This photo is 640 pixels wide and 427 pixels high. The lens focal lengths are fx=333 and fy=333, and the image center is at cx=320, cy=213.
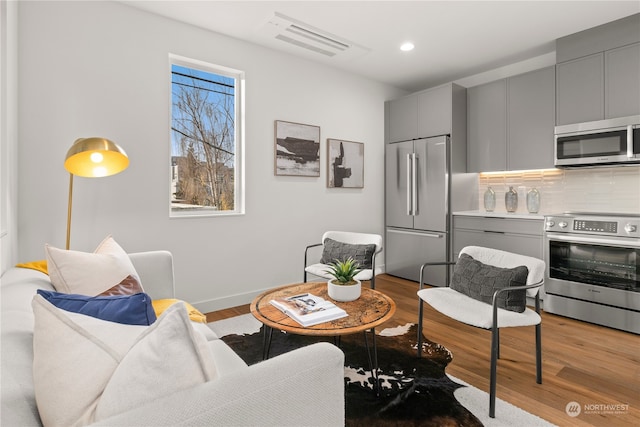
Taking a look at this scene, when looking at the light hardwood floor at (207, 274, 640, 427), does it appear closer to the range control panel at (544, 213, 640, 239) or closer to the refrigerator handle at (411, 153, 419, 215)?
the range control panel at (544, 213, 640, 239)

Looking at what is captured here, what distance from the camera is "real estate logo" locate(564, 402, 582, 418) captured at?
1741mm

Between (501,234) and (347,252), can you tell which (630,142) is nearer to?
(501,234)

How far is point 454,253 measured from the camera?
3.97 metres

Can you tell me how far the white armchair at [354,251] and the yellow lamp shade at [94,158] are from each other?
1716 mm

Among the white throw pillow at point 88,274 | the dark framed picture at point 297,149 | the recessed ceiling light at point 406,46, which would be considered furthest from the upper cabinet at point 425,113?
the white throw pillow at point 88,274

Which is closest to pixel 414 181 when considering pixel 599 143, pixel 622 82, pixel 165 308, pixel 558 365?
pixel 599 143

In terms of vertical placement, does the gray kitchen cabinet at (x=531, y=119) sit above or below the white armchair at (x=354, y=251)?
above

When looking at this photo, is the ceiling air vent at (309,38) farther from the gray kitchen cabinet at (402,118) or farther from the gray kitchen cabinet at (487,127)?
the gray kitchen cabinet at (487,127)

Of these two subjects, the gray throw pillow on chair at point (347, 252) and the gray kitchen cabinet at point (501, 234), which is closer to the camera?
the gray throw pillow on chair at point (347, 252)

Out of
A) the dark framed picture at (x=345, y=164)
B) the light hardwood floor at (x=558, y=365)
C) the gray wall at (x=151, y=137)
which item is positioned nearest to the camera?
the light hardwood floor at (x=558, y=365)

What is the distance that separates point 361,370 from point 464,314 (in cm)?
74

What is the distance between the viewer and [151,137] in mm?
2910

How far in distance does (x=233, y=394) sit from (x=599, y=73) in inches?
158

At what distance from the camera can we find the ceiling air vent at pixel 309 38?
9.92 feet
